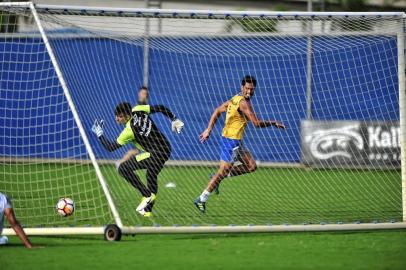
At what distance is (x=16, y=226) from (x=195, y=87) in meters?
10.0

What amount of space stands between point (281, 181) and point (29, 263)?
8.23 meters

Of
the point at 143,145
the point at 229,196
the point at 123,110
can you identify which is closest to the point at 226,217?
the point at 143,145

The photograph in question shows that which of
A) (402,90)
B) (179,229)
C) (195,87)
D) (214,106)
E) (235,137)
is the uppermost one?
(195,87)

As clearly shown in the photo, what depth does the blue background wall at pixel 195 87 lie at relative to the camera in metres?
16.7

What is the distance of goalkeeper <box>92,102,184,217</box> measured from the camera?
11.6m

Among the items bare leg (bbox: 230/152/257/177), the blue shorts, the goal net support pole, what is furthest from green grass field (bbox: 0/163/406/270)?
the goal net support pole

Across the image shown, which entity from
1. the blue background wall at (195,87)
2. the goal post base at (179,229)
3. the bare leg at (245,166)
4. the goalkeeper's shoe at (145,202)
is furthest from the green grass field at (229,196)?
the goal post base at (179,229)

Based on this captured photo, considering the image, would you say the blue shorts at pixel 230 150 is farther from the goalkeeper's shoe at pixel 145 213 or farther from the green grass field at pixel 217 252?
the green grass field at pixel 217 252

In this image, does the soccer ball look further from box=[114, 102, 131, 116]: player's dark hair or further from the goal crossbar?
box=[114, 102, 131, 116]: player's dark hair

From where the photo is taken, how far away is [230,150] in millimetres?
12414

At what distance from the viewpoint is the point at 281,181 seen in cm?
1588

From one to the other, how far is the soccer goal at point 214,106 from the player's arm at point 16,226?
269 centimetres

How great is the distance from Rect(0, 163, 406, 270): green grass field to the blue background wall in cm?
80

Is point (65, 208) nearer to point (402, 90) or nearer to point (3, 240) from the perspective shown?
point (3, 240)
